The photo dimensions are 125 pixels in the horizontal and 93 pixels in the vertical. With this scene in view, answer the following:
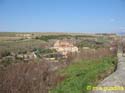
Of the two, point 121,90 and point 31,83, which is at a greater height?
point 121,90

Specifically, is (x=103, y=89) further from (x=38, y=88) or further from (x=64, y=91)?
(x=38, y=88)

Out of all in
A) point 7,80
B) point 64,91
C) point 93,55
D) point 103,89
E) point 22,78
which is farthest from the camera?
point 93,55

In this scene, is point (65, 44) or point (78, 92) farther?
point (65, 44)

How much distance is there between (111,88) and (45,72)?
8.23 meters

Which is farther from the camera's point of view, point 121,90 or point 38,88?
point 38,88

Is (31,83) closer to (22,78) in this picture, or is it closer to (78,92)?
(22,78)

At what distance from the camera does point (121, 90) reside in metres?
5.82

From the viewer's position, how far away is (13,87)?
884cm

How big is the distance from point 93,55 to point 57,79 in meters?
6.31

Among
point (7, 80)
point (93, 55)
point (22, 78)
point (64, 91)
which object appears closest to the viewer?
point (64, 91)

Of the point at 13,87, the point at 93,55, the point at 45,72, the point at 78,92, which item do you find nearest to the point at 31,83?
the point at 13,87

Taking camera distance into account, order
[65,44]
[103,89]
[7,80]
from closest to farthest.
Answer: [103,89] → [7,80] → [65,44]

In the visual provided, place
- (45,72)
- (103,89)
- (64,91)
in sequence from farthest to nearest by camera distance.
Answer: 1. (45,72)
2. (64,91)
3. (103,89)

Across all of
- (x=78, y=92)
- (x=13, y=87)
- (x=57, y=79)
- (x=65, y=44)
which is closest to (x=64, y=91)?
(x=78, y=92)
